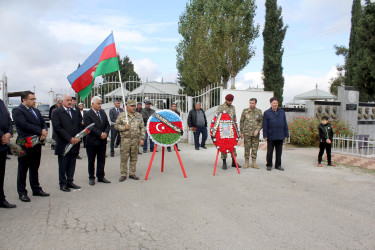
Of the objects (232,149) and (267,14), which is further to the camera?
(267,14)

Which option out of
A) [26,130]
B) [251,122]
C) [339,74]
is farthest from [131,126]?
[339,74]

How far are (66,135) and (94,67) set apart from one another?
179cm

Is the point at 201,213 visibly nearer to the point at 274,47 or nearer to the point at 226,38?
the point at 226,38

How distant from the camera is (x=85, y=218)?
4414 millimetres

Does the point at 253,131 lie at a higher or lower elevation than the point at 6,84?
lower

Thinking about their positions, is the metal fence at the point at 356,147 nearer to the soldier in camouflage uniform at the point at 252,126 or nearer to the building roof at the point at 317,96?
the soldier in camouflage uniform at the point at 252,126

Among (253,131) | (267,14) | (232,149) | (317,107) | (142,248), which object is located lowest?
(142,248)

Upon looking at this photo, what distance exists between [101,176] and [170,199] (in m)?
2.15

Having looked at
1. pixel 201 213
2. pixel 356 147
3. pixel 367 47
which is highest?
pixel 367 47

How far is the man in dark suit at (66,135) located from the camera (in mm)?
5844

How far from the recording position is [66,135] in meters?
5.82

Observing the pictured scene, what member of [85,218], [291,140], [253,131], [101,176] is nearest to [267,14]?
[291,140]

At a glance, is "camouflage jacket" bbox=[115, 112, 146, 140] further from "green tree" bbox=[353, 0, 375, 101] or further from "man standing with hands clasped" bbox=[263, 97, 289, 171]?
"green tree" bbox=[353, 0, 375, 101]

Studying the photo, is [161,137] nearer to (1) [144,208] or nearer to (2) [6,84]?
(1) [144,208]
